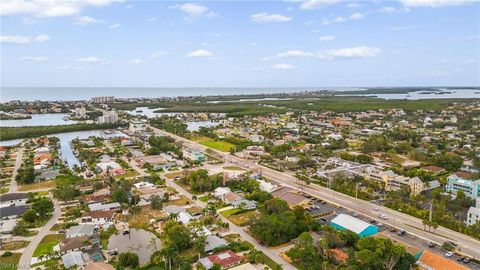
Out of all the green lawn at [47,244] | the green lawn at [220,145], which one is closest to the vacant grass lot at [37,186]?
the green lawn at [47,244]

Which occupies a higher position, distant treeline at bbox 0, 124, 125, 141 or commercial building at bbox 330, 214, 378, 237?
distant treeline at bbox 0, 124, 125, 141

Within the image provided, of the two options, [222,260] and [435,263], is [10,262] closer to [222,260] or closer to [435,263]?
[222,260]

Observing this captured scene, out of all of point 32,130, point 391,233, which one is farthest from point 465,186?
point 32,130

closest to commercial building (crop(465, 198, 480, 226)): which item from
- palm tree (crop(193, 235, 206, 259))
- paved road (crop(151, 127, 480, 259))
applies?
paved road (crop(151, 127, 480, 259))

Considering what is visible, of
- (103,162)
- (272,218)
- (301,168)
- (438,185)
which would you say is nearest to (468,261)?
(272,218)

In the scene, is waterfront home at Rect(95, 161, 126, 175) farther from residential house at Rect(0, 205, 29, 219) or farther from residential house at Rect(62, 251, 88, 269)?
residential house at Rect(62, 251, 88, 269)
